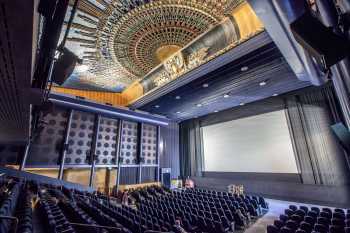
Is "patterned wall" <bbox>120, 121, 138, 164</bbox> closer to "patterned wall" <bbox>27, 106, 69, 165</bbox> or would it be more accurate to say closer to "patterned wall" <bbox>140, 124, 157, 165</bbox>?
"patterned wall" <bbox>140, 124, 157, 165</bbox>

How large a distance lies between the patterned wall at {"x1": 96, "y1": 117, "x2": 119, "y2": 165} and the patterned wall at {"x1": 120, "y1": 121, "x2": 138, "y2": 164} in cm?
65

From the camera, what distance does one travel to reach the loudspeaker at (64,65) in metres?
3.56

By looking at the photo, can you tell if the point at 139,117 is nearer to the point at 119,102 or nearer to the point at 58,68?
the point at 119,102

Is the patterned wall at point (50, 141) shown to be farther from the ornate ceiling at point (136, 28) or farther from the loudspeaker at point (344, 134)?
the loudspeaker at point (344, 134)

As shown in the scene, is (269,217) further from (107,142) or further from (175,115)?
(107,142)

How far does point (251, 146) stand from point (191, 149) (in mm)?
5807

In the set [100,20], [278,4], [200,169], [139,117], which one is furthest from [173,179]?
[278,4]

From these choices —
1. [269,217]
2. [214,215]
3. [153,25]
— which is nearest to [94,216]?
[214,215]

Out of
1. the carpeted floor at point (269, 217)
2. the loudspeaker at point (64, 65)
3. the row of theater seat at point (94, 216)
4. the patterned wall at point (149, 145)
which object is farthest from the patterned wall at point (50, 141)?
the carpeted floor at point (269, 217)

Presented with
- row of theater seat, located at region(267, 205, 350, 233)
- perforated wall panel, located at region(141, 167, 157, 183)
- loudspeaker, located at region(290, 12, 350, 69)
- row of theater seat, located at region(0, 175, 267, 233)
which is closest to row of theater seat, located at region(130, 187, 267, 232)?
row of theater seat, located at region(0, 175, 267, 233)

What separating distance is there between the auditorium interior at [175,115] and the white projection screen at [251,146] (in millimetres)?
82

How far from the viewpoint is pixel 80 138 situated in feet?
38.3

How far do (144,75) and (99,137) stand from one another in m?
5.74

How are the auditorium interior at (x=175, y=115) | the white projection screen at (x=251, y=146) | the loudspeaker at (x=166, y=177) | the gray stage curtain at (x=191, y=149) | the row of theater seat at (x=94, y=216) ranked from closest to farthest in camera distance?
the auditorium interior at (x=175, y=115)
the row of theater seat at (x=94, y=216)
the white projection screen at (x=251, y=146)
the loudspeaker at (x=166, y=177)
the gray stage curtain at (x=191, y=149)
